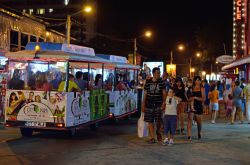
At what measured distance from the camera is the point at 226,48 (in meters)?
52.6

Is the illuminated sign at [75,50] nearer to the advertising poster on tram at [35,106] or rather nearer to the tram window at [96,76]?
the tram window at [96,76]

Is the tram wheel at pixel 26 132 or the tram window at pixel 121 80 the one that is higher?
the tram window at pixel 121 80

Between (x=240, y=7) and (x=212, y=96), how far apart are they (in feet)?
62.9

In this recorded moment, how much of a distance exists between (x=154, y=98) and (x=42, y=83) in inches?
125

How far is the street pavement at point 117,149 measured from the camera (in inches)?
351

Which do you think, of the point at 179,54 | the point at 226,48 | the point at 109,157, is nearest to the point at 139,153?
the point at 109,157

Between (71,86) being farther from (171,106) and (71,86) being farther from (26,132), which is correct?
(171,106)

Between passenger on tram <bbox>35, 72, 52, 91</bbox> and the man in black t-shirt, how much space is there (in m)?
2.68

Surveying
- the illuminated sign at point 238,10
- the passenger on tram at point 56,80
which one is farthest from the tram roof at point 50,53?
the illuminated sign at point 238,10

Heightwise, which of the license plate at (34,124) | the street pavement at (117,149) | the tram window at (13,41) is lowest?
the street pavement at (117,149)

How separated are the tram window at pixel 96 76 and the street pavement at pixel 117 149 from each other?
1.57m

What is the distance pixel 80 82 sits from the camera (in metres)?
12.4

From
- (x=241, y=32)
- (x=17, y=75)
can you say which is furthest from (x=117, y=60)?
(x=241, y=32)

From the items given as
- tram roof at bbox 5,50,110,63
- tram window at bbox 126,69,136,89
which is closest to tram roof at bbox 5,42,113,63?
tram roof at bbox 5,50,110,63
